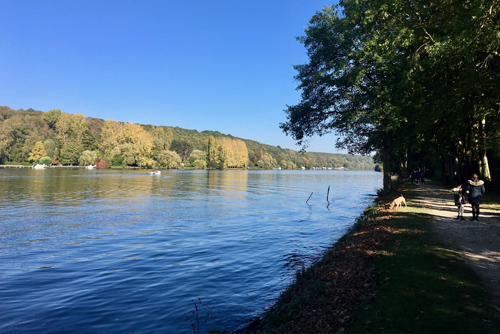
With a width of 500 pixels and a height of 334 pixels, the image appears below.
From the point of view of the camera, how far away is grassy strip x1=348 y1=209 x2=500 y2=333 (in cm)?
538

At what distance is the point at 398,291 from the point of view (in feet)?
22.4

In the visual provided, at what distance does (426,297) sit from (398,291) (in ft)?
1.86

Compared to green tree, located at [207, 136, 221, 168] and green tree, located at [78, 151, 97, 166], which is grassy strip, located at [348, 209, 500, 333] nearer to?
green tree, located at [78, 151, 97, 166]

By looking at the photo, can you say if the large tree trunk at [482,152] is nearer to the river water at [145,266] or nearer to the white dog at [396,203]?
the white dog at [396,203]

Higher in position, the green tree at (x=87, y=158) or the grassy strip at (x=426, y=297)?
the green tree at (x=87, y=158)

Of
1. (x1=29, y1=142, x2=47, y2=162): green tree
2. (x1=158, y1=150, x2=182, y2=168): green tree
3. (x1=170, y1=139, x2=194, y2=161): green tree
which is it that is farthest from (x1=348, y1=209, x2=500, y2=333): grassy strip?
(x1=170, y1=139, x2=194, y2=161): green tree

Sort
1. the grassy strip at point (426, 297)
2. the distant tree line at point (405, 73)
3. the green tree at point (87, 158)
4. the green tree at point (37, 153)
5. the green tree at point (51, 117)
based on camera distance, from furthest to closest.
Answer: the green tree at point (51, 117) → the green tree at point (37, 153) → the green tree at point (87, 158) → the distant tree line at point (405, 73) → the grassy strip at point (426, 297)

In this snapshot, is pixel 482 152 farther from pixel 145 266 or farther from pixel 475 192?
pixel 145 266

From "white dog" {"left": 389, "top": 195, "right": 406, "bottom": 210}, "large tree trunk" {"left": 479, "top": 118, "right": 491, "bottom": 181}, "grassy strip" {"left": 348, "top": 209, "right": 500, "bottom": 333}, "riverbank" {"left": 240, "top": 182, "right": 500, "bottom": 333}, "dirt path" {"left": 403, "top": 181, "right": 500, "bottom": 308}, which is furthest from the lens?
"large tree trunk" {"left": 479, "top": 118, "right": 491, "bottom": 181}

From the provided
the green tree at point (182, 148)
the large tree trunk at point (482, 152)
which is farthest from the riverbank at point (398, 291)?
the green tree at point (182, 148)

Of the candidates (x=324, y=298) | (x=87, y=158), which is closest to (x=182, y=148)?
(x=87, y=158)

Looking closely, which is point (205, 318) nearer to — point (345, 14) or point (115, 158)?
point (345, 14)

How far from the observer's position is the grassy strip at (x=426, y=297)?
5375 mm

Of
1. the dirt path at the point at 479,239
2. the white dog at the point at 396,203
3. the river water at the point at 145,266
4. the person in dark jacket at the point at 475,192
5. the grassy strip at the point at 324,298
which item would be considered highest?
the person in dark jacket at the point at 475,192
